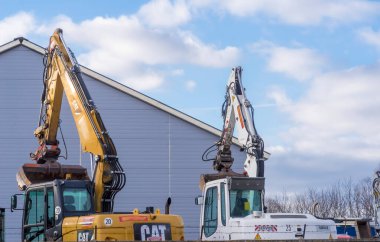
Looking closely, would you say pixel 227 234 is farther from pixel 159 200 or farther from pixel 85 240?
pixel 159 200

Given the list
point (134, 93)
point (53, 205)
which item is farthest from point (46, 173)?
point (134, 93)

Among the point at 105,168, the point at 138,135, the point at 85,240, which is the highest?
the point at 138,135

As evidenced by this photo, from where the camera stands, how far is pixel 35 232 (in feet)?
57.4

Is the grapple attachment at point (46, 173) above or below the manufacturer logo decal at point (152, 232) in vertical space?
above

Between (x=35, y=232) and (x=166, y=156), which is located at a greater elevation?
(x=166, y=156)

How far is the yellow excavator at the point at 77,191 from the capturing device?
1595cm

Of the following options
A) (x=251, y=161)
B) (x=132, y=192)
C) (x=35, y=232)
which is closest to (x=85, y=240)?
(x=35, y=232)

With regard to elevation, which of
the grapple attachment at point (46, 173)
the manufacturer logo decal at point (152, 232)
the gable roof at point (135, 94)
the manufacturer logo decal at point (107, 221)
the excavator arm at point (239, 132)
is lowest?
the manufacturer logo decal at point (152, 232)

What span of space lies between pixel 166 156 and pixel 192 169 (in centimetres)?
143

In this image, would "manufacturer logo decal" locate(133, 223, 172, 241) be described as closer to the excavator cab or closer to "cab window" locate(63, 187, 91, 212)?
the excavator cab

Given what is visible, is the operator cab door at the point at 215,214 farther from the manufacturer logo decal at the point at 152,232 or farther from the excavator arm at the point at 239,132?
the manufacturer logo decal at the point at 152,232

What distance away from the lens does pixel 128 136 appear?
123ft

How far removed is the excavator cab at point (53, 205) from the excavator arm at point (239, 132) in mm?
5767

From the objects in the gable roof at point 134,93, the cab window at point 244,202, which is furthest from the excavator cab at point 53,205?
the gable roof at point 134,93
